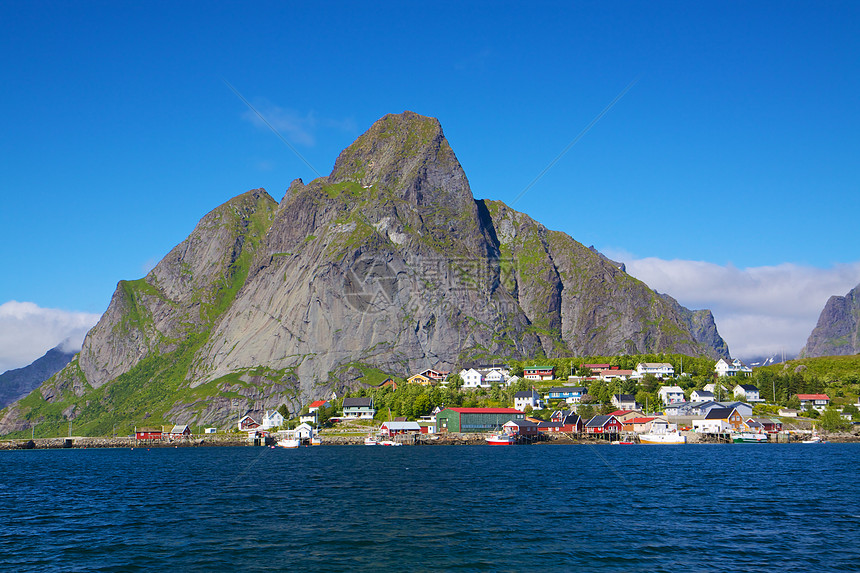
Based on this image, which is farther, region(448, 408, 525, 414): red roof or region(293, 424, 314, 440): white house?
region(293, 424, 314, 440): white house

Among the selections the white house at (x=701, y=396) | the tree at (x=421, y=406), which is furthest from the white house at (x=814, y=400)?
the tree at (x=421, y=406)

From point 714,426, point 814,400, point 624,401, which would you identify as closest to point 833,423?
point 814,400

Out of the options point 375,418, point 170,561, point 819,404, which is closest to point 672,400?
point 819,404

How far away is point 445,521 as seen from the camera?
4503cm

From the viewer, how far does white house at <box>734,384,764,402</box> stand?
190 meters

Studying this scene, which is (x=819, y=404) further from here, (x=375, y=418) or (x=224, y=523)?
(x=224, y=523)

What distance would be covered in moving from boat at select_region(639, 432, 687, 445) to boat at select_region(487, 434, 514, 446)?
30.7 meters

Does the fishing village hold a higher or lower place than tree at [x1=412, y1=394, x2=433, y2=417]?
lower

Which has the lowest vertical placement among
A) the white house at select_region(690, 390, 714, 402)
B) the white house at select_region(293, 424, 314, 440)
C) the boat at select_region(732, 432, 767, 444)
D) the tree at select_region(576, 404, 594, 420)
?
the boat at select_region(732, 432, 767, 444)

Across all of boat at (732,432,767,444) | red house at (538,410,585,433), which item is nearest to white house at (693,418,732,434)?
boat at (732,432,767,444)

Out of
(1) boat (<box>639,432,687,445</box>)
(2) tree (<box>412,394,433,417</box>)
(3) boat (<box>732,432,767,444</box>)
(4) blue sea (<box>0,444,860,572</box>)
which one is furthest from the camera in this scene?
(2) tree (<box>412,394,433,417</box>)

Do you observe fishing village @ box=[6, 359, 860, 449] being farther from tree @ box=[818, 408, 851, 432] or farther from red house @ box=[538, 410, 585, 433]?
tree @ box=[818, 408, 851, 432]

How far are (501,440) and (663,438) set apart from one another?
37245 millimetres

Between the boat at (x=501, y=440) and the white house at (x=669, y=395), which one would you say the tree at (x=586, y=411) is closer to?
the white house at (x=669, y=395)
